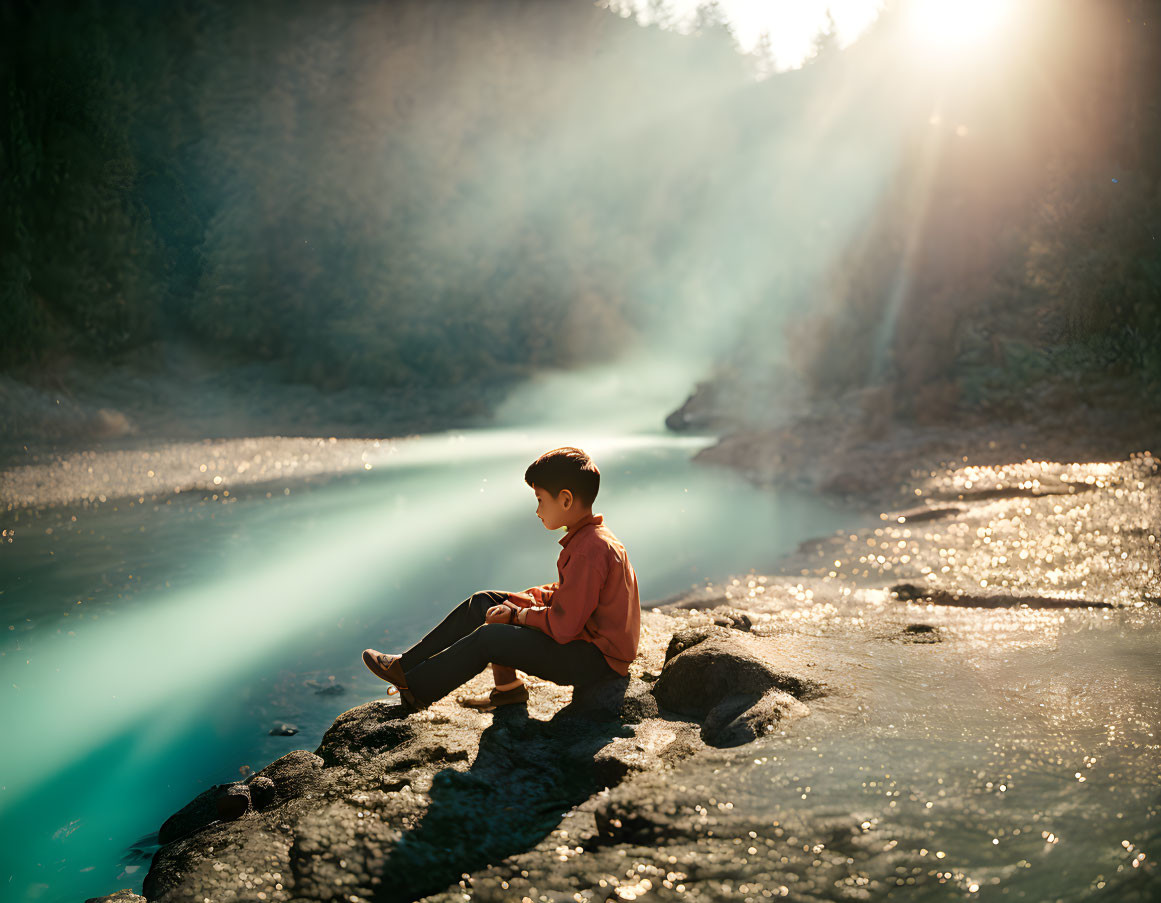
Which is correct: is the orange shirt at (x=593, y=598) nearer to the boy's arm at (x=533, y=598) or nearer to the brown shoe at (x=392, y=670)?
the boy's arm at (x=533, y=598)

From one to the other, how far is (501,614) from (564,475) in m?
0.56

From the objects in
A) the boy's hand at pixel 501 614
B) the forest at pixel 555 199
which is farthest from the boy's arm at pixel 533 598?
the forest at pixel 555 199

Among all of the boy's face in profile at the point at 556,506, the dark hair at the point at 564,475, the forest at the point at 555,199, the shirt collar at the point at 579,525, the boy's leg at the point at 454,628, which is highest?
the forest at the point at 555,199

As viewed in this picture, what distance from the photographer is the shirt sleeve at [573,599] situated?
300cm

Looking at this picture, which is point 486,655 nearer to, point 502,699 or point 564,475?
point 502,699

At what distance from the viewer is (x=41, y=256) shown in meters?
20.5

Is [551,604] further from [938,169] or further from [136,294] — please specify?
[136,294]

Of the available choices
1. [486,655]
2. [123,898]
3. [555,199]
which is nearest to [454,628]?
[486,655]

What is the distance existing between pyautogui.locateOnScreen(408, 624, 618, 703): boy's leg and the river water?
1537 mm

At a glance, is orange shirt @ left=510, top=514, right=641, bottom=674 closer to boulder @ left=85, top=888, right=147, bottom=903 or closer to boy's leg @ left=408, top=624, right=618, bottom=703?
boy's leg @ left=408, top=624, right=618, bottom=703

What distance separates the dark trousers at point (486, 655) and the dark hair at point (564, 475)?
0.52m

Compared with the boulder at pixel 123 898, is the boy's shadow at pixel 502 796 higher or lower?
higher

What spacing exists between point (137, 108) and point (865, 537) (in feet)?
79.3

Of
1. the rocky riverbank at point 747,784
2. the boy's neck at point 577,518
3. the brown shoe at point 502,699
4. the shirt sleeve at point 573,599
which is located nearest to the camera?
the rocky riverbank at point 747,784
